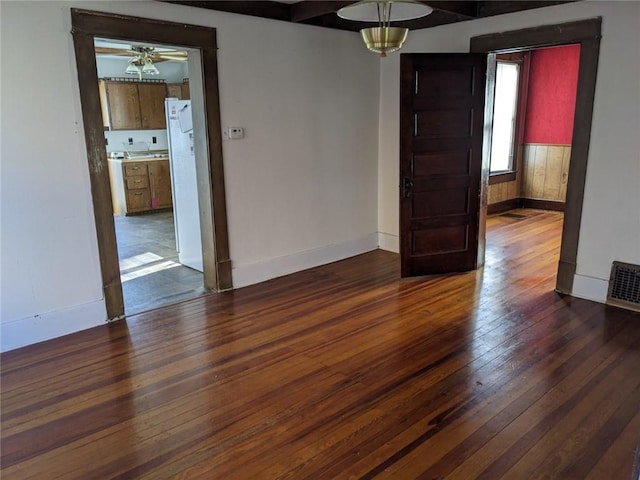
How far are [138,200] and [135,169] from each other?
1.67ft

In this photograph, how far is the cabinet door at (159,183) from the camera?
7.91 metres

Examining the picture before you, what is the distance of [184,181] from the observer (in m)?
4.84

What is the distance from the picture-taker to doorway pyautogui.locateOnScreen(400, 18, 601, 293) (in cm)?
361

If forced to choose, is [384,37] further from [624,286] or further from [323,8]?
[624,286]

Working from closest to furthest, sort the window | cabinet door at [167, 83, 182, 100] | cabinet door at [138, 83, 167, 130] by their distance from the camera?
the window < cabinet door at [138, 83, 167, 130] < cabinet door at [167, 83, 182, 100]

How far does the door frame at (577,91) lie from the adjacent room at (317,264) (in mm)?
15

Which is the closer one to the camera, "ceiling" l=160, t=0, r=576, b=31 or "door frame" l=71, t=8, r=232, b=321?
"door frame" l=71, t=8, r=232, b=321

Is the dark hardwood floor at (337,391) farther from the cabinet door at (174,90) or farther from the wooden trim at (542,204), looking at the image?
the cabinet door at (174,90)

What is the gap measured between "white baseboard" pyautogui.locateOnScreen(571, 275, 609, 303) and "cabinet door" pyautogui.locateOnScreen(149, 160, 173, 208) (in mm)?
6263

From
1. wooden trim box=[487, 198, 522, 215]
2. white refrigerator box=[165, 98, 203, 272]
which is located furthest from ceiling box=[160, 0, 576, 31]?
wooden trim box=[487, 198, 522, 215]

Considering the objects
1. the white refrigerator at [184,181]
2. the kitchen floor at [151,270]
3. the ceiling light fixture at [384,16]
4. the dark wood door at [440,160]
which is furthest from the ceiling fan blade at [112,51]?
the ceiling light fixture at [384,16]

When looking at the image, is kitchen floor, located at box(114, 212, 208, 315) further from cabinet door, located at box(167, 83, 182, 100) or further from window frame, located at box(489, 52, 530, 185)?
window frame, located at box(489, 52, 530, 185)

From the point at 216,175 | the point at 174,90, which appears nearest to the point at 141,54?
the point at 174,90

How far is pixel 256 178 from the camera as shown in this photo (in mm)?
4363
